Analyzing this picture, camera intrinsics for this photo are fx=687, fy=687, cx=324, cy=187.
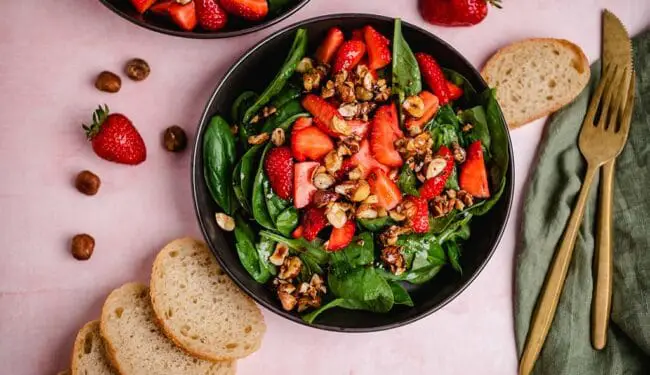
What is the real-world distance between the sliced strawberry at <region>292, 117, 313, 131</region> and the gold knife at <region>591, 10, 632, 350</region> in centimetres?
94

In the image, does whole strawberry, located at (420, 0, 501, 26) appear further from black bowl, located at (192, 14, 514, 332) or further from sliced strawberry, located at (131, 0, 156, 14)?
sliced strawberry, located at (131, 0, 156, 14)

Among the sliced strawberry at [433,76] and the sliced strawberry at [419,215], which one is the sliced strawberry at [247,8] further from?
the sliced strawberry at [419,215]

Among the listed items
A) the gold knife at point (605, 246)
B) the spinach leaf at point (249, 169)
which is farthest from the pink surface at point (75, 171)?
the gold knife at point (605, 246)

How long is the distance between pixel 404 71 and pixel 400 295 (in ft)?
1.97

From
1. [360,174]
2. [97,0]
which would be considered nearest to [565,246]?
[360,174]

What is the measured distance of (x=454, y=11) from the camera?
6.41 ft

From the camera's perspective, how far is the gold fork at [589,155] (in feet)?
6.72

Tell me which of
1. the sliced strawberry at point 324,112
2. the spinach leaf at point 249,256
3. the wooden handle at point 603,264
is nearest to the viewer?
the sliced strawberry at point 324,112

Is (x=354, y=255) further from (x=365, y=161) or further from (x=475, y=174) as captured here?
(x=475, y=174)

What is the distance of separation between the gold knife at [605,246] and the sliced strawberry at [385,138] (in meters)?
0.71

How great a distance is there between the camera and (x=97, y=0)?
1.98 m

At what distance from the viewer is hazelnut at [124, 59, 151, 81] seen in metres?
1.93

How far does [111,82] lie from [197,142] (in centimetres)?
34

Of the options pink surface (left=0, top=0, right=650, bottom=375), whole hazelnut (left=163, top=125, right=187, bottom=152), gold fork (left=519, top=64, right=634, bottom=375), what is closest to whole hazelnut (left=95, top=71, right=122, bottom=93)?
pink surface (left=0, top=0, right=650, bottom=375)
